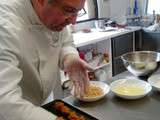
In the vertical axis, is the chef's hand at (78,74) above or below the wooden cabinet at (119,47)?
above

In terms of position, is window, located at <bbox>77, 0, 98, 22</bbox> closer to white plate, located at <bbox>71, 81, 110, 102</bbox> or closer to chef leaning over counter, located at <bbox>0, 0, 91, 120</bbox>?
chef leaning over counter, located at <bbox>0, 0, 91, 120</bbox>

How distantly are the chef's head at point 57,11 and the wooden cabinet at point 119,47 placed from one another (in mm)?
1499

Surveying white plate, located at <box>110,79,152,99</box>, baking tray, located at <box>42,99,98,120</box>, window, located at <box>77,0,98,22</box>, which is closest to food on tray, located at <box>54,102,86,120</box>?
baking tray, located at <box>42,99,98,120</box>

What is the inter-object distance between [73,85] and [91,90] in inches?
3.2

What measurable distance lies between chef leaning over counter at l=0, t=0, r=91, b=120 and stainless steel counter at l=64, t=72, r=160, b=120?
81mm

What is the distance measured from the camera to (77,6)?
92cm

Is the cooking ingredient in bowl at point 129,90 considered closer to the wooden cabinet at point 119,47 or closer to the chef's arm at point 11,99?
the chef's arm at point 11,99

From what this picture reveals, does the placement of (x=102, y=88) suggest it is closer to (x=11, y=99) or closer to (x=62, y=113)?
(x=62, y=113)

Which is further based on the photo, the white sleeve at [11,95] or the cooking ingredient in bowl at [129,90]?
the cooking ingredient in bowl at [129,90]

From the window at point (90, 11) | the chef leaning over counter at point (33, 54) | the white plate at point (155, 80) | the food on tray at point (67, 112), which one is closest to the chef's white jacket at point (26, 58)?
the chef leaning over counter at point (33, 54)

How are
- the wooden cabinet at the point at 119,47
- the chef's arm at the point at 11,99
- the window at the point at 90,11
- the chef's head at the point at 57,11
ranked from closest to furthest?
the chef's arm at the point at 11,99, the chef's head at the point at 57,11, the wooden cabinet at the point at 119,47, the window at the point at 90,11

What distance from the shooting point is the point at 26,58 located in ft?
3.22

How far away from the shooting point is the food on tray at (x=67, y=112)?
36.8 inches

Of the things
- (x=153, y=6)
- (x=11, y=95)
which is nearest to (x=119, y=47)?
(x=153, y=6)
